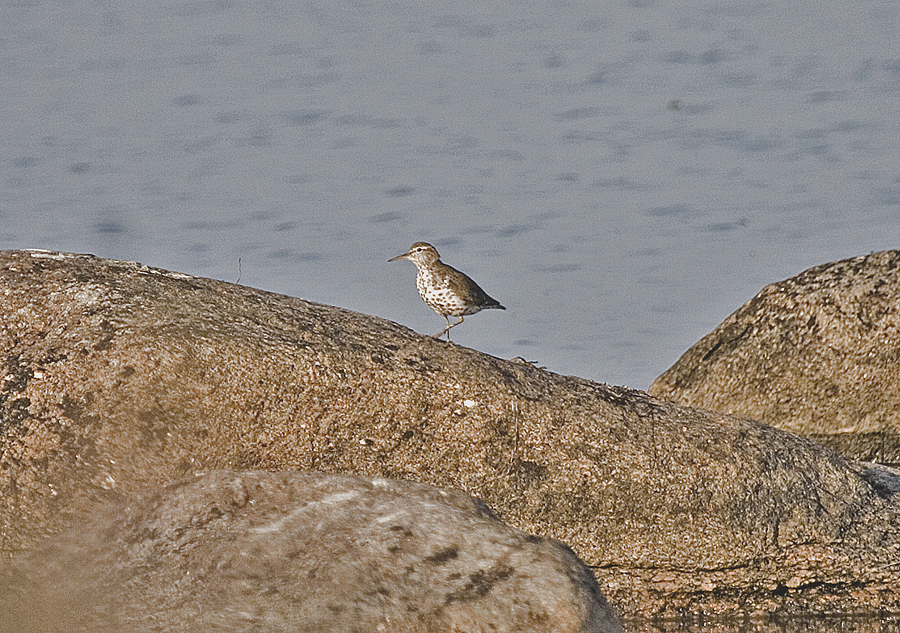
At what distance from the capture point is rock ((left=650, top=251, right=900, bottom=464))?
12430 millimetres

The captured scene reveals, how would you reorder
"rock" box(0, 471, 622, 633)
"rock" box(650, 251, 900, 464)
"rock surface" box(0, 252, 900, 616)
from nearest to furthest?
"rock" box(0, 471, 622, 633) → "rock surface" box(0, 252, 900, 616) → "rock" box(650, 251, 900, 464)

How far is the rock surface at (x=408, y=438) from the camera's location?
26.6 ft

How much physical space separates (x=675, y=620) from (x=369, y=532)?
3.31 meters

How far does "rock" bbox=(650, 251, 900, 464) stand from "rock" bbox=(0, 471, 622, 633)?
18.8 ft

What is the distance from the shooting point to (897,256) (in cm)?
1298

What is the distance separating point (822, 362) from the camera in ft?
41.3

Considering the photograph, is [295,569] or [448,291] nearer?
[295,569]

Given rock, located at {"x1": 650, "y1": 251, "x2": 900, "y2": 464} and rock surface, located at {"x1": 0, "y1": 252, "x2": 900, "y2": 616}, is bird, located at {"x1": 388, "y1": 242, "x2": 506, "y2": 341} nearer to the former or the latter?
rock surface, located at {"x1": 0, "y1": 252, "x2": 900, "y2": 616}

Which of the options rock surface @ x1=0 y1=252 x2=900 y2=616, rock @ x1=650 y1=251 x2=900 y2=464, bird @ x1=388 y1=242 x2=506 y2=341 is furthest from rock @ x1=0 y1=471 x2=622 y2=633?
rock @ x1=650 y1=251 x2=900 y2=464

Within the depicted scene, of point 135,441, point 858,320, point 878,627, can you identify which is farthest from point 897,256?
point 135,441

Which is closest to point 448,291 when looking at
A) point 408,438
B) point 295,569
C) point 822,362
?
point 408,438

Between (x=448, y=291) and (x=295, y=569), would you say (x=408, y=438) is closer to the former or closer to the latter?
(x=295, y=569)

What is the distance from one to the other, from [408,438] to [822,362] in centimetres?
566

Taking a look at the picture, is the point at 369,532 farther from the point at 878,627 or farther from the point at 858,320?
the point at 858,320
